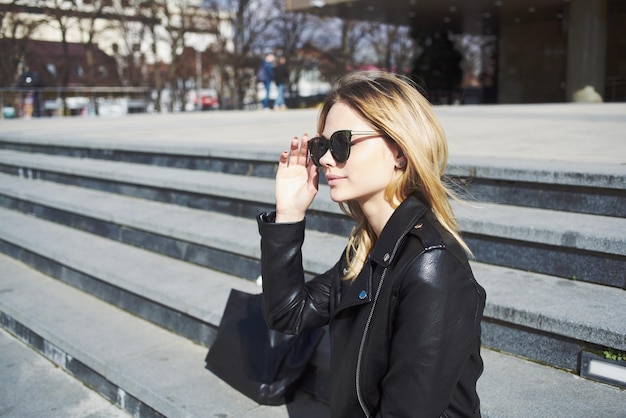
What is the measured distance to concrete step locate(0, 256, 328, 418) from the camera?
2.82 meters

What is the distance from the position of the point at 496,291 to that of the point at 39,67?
48775 mm

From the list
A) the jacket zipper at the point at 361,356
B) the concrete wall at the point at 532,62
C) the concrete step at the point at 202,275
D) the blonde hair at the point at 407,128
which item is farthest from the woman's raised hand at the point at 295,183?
the concrete wall at the point at 532,62

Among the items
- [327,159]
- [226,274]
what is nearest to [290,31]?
[226,274]

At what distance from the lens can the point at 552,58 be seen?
87.2 feet

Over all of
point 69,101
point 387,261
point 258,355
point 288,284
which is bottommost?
point 258,355

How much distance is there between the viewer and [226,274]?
13.2 ft

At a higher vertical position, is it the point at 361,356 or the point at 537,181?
the point at 537,181

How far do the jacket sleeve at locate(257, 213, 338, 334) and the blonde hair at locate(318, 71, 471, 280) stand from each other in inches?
14.1

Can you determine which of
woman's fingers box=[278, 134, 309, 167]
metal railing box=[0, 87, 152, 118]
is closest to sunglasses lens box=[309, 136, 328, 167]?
woman's fingers box=[278, 134, 309, 167]

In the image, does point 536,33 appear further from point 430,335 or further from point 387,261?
point 430,335

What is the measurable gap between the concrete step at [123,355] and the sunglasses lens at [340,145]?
1.47 metres

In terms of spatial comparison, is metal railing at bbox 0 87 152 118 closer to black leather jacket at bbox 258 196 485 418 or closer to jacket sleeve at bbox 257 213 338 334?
jacket sleeve at bbox 257 213 338 334

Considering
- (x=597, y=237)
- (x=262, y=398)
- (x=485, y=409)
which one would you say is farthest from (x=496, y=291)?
(x=262, y=398)

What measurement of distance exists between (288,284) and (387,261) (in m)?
0.47
